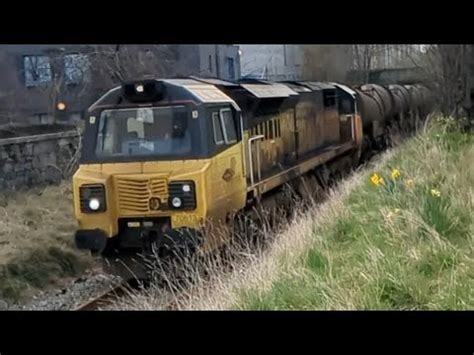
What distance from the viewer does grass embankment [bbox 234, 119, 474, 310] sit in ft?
18.1

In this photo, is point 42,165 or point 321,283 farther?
point 42,165

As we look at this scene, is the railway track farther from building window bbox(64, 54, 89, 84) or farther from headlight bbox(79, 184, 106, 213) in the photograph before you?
building window bbox(64, 54, 89, 84)

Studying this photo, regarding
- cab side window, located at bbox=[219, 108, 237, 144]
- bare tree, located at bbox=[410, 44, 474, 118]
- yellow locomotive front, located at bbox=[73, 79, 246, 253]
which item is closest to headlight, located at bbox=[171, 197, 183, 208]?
yellow locomotive front, located at bbox=[73, 79, 246, 253]

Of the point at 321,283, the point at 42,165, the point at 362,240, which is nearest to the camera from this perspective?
the point at 321,283

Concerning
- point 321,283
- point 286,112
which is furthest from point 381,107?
point 321,283

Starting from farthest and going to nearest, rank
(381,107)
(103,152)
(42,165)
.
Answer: (381,107), (42,165), (103,152)

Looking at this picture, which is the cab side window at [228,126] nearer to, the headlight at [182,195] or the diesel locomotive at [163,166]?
the diesel locomotive at [163,166]

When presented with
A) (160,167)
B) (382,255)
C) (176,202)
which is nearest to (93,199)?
(160,167)

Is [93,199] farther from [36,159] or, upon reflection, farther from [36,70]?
[36,70]

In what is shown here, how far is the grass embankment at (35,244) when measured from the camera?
457 inches

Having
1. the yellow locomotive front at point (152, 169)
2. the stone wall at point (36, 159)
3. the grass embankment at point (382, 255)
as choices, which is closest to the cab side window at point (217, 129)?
the yellow locomotive front at point (152, 169)

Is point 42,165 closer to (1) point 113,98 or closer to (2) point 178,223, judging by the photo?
(1) point 113,98
